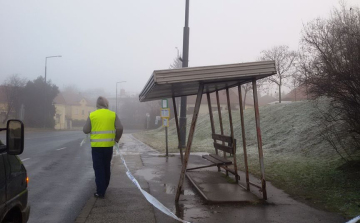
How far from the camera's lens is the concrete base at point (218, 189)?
6730 mm

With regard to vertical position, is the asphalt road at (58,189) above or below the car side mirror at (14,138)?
below

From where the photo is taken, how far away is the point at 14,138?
129 inches

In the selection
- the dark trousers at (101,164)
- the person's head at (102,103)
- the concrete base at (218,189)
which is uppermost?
the person's head at (102,103)

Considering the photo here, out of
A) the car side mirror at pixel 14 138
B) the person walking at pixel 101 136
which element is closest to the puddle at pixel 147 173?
the person walking at pixel 101 136

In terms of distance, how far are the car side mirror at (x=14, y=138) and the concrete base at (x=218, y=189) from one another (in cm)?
402

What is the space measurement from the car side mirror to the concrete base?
4.02m

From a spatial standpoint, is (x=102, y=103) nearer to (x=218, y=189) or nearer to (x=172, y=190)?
(x=172, y=190)

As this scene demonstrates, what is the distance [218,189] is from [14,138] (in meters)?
5.13

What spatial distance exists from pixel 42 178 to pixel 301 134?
34.6ft

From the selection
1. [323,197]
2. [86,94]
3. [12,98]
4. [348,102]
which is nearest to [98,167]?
[323,197]

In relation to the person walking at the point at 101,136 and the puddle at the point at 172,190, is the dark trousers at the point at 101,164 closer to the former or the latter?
the person walking at the point at 101,136

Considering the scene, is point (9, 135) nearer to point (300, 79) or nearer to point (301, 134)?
point (300, 79)

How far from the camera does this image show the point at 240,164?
11.9 metres

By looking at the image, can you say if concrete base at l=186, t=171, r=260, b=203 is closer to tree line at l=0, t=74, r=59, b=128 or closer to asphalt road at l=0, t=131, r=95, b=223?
asphalt road at l=0, t=131, r=95, b=223
